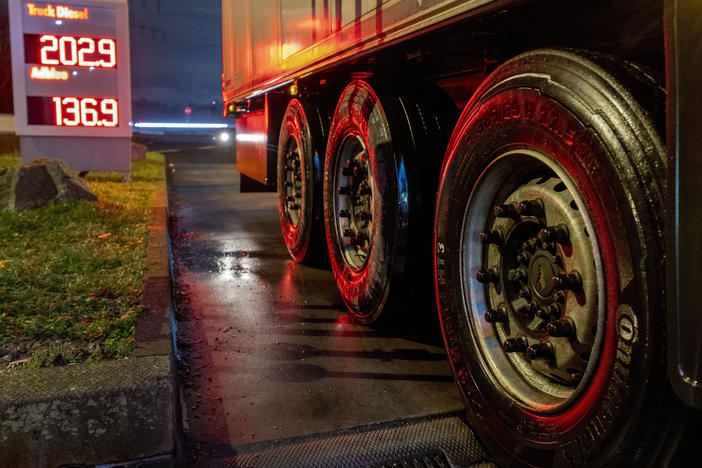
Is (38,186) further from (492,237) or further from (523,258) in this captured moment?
(523,258)

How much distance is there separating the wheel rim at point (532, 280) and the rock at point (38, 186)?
22.7ft

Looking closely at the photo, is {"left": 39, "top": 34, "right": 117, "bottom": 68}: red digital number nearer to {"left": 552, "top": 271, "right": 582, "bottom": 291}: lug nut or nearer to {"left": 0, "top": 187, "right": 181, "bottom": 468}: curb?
{"left": 0, "top": 187, "right": 181, "bottom": 468}: curb

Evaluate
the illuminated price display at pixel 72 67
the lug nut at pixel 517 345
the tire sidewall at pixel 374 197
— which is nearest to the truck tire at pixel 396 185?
the tire sidewall at pixel 374 197

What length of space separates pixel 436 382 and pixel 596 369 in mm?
1590

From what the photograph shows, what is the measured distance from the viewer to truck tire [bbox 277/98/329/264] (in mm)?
4941

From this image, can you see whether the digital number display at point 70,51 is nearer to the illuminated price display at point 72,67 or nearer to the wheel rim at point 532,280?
the illuminated price display at point 72,67

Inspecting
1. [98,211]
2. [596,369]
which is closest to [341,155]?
[596,369]

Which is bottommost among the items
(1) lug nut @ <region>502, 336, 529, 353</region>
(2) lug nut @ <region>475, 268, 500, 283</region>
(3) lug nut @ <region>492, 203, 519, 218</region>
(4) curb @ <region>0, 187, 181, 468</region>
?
Answer: (4) curb @ <region>0, 187, 181, 468</region>

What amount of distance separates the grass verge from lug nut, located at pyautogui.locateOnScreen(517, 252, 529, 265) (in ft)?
6.02

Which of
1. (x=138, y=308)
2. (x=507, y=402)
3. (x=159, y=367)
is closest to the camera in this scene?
(x=507, y=402)

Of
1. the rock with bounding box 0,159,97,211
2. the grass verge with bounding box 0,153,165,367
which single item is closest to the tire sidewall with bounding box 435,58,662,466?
the grass verge with bounding box 0,153,165,367

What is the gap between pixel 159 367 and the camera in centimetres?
248

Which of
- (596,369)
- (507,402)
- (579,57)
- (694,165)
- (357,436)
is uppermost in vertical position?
(579,57)

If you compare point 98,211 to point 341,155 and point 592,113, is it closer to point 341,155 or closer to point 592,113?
point 341,155
